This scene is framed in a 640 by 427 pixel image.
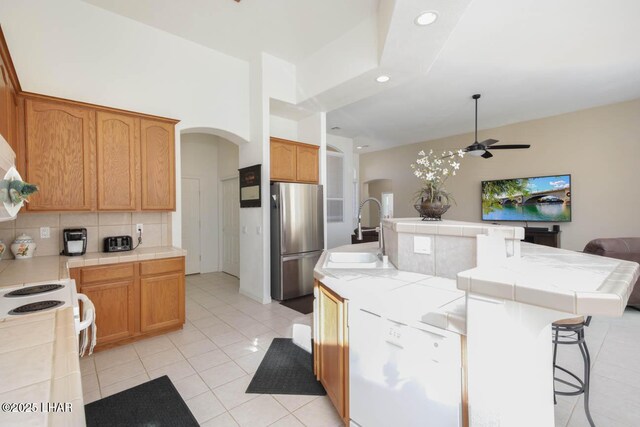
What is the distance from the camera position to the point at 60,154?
102 inches

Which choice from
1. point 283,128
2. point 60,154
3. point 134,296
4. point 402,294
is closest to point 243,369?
point 134,296

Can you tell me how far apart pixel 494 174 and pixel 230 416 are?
658 centimetres

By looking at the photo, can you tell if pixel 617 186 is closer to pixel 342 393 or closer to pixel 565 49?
pixel 565 49

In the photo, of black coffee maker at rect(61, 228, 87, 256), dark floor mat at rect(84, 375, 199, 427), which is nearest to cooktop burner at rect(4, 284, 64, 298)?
dark floor mat at rect(84, 375, 199, 427)

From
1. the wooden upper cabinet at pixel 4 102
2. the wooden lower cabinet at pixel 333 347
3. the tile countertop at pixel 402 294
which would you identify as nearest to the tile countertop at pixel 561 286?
the tile countertop at pixel 402 294

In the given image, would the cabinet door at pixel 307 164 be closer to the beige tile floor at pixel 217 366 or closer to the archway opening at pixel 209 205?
the archway opening at pixel 209 205

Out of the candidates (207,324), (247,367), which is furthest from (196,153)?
(247,367)

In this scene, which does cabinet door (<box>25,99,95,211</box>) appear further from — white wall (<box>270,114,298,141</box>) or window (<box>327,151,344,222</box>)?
window (<box>327,151,344,222</box>)

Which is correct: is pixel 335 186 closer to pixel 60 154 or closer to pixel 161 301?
pixel 161 301

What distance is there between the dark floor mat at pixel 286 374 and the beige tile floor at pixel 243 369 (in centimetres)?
7

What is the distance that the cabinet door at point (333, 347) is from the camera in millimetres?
1640

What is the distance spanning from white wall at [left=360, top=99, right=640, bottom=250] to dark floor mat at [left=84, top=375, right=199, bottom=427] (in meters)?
6.54

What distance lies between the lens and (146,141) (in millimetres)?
3045

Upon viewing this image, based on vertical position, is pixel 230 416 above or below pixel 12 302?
below
